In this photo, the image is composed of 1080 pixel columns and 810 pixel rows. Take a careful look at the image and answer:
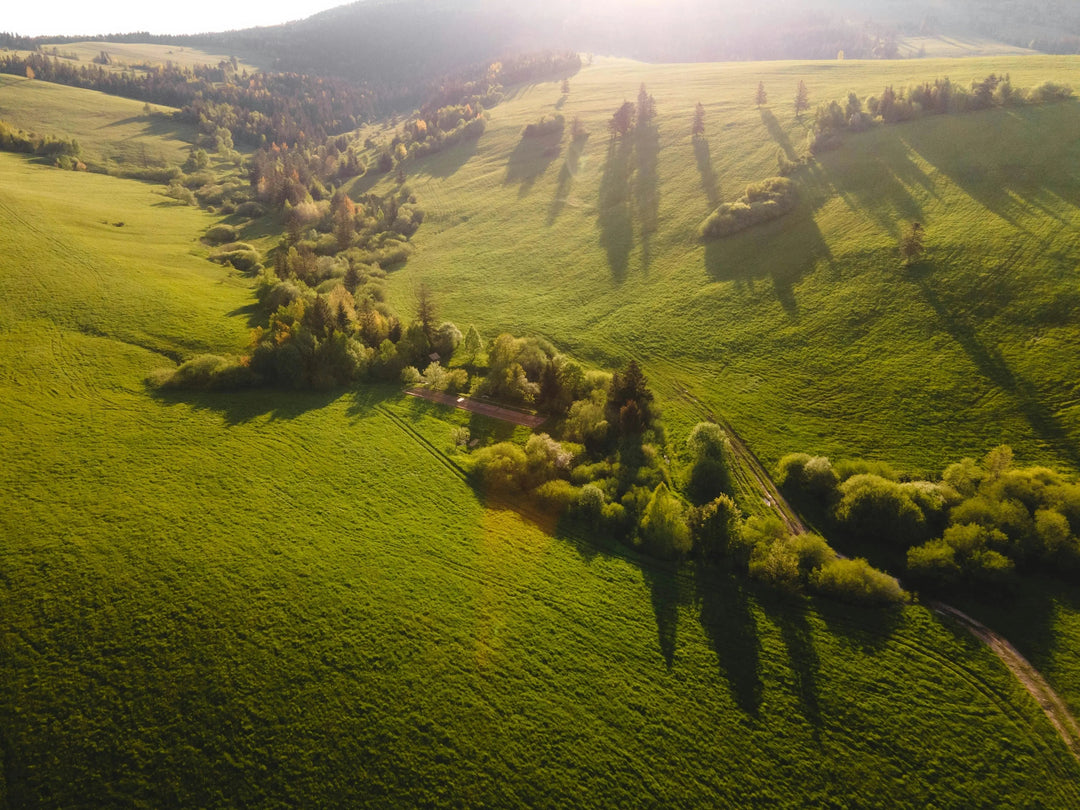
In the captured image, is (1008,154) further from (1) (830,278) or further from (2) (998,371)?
(2) (998,371)

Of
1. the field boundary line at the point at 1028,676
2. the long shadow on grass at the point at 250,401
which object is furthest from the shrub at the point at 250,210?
the field boundary line at the point at 1028,676

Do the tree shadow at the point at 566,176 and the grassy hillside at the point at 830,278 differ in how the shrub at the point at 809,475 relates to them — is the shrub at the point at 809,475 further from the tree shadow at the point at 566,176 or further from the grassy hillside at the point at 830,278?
the tree shadow at the point at 566,176

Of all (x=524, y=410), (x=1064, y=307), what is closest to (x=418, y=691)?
(x=524, y=410)

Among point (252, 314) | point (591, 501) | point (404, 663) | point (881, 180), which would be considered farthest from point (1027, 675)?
point (252, 314)

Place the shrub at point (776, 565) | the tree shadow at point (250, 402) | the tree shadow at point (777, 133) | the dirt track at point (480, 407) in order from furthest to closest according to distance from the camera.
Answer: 1. the tree shadow at point (777, 133)
2. the dirt track at point (480, 407)
3. the tree shadow at point (250, 402)
4. the shrub at point (776, 565)

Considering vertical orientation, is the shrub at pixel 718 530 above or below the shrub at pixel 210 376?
below

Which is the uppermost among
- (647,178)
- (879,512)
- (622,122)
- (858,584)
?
(622,122)

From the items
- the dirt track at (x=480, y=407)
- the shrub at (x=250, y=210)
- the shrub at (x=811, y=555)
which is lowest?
the shrub at (x=811, y=555)
